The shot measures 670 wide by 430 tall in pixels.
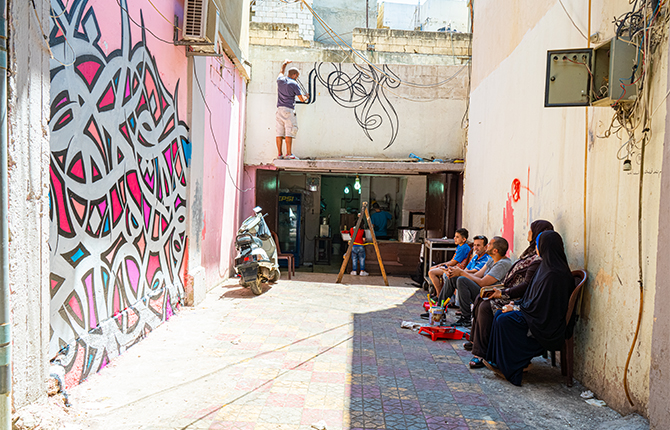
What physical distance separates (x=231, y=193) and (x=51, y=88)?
6642 millimetres

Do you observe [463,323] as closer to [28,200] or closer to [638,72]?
[638,72]

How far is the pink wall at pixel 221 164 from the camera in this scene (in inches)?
308

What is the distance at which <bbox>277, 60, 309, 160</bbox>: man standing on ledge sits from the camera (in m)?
10.3

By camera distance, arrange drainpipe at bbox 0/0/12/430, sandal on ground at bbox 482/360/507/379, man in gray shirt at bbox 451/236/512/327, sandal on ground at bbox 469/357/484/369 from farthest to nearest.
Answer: man in gray shirt at bbox 451/236/512/327, sandal on ground at bbox 469/357/484/369, sandal on ground at bbox 482/360/507/379, drainpipe at bbox 0/0/12/430

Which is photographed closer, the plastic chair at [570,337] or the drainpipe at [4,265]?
the drainpipe at [4,265]

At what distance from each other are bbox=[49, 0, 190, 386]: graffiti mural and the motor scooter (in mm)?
1744

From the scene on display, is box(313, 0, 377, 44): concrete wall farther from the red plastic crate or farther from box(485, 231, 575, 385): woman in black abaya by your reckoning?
box(485, 231, 575, 385): woman in black abaya

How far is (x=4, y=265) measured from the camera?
269 centimetres

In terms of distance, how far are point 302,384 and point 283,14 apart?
11.6 m

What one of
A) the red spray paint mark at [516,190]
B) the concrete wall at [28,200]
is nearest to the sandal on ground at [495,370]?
the red spray paint mark at [516,190]


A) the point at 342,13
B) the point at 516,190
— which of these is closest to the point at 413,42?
the point at 342,13

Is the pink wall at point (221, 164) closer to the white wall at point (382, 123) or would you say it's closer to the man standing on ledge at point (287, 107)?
the white wall at point (382, 123)

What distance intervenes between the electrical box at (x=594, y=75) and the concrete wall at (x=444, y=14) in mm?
18843

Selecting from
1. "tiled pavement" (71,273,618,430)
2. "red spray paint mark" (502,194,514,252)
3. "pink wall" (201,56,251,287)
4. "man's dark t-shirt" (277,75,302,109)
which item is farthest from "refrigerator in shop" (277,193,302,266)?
"red spray paint mark" (502,194,514,252)
